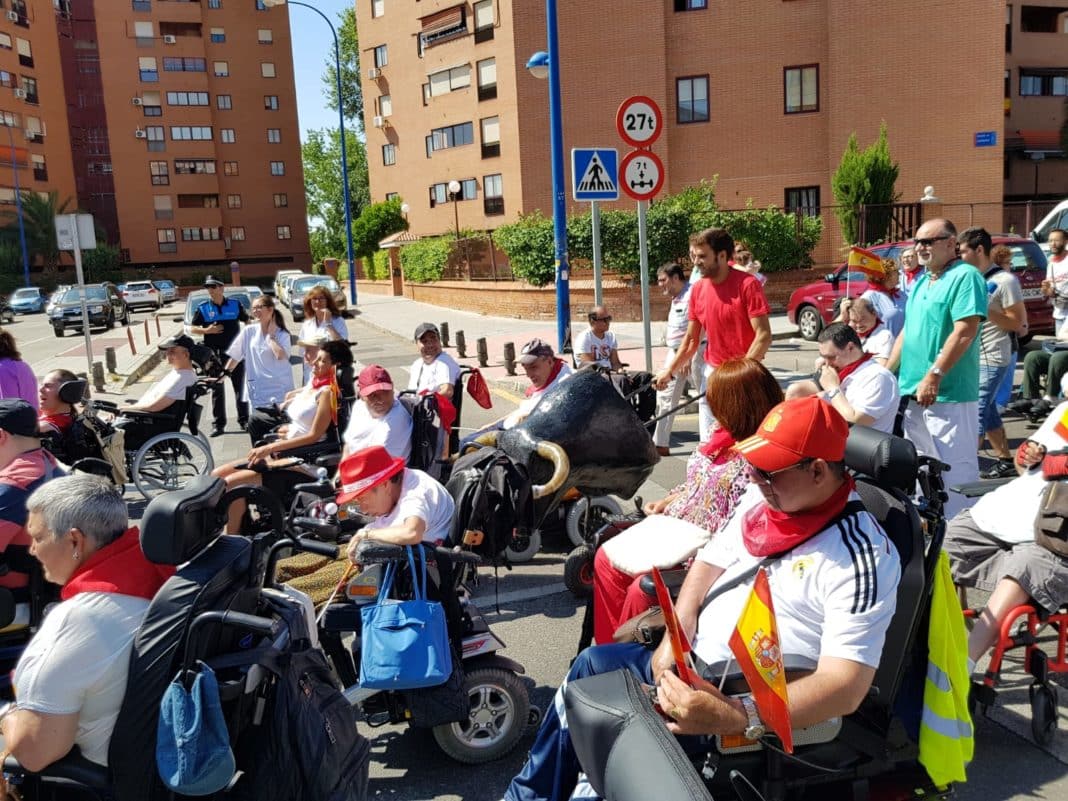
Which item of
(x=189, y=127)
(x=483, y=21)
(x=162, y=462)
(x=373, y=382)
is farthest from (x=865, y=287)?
(x=189, y=127)

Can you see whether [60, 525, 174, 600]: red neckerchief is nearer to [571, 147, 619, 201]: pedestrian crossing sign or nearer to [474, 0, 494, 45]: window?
[571, 147, 619, 201]: pedestrian crossing sign

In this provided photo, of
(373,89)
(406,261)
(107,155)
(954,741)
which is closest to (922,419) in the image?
(954,741)

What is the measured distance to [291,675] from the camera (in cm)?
275

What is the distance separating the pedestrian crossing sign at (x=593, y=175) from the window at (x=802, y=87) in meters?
24.5

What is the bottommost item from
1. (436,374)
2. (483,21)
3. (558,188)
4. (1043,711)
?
(1043,711)

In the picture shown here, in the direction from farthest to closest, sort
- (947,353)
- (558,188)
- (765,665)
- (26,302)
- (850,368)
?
1. (26,302)
2. (558,188)
3. (850,368)
4. (947,353)
5. (765,665)

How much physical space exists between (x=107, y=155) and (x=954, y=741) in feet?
289

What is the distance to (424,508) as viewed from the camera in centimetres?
397

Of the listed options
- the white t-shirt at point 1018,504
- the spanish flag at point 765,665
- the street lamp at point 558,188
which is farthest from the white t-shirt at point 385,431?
the street lamp at point 558,188

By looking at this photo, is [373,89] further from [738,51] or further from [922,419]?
[922,419]

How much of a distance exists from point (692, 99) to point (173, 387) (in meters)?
27.6

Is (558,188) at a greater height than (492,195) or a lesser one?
lesser

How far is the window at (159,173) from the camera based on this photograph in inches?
2628

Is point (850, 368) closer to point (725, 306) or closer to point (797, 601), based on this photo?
point (725, 306)
